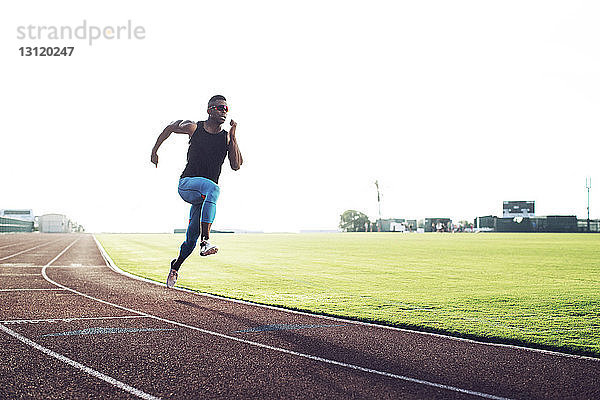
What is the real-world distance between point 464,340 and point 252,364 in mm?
3327

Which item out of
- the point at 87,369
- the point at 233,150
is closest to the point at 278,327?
the point at 233,150

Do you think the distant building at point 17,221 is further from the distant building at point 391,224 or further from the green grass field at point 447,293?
the green grass field at point 447,293

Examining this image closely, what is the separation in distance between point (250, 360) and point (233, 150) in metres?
3.16

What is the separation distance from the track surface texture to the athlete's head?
3164mm

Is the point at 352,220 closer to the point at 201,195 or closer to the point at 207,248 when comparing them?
the point at 207,248

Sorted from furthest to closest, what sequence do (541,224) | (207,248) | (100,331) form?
1. (541,224)
2. (207,248)
3. (100,331)

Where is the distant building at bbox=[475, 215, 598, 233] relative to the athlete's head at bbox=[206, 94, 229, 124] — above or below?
below

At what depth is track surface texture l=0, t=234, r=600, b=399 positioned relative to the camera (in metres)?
5.01

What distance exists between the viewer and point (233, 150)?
777 cm

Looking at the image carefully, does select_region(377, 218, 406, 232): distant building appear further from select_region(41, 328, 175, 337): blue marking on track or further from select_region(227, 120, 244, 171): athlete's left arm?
select_region(41, 328, 175, 337): blue marking on track

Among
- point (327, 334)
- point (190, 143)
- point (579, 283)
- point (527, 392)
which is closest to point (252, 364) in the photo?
point (327, 334)

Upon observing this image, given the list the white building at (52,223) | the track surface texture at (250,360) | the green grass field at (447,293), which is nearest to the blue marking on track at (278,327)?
the track surface texture at (250,360)

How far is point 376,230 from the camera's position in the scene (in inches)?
4734

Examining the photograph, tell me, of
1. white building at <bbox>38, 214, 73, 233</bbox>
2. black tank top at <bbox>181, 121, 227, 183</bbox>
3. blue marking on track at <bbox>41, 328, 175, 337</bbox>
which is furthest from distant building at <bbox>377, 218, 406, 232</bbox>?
blue marking on track at <bbox>41, 328, 175, 337</bbox>
